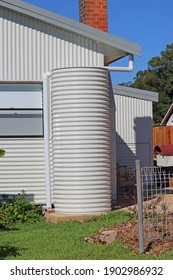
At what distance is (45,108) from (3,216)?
8.38ft

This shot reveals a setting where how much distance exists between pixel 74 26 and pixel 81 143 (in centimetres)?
310

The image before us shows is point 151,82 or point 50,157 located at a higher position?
point 151,82

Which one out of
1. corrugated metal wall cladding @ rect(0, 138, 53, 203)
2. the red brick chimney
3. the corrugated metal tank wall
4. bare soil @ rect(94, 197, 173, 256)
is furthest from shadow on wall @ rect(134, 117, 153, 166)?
bare soil @ rect(94, 197, 173, 256)

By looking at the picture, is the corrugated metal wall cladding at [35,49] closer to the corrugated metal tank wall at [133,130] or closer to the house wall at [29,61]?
the house wall at [29,61]

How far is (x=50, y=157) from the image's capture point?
1270cm

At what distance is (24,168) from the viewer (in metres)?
13.0

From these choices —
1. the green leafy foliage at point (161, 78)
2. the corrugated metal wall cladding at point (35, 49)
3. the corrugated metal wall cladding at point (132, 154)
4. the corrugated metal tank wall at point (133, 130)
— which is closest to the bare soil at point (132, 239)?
the corrugated metal wall cladding at point (35, 49)

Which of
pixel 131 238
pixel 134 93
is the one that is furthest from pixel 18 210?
pixel 134 93

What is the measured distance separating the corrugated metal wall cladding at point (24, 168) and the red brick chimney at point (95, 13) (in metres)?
4.12

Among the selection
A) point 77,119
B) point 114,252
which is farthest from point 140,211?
point 77,119

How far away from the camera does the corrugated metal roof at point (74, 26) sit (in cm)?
1284

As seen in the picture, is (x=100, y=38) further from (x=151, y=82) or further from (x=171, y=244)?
(x=151, y=82)

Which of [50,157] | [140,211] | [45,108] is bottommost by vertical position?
[140,211]

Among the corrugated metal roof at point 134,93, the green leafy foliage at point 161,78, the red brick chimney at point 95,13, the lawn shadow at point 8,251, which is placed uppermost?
the green leafy foliage at point 161,78
